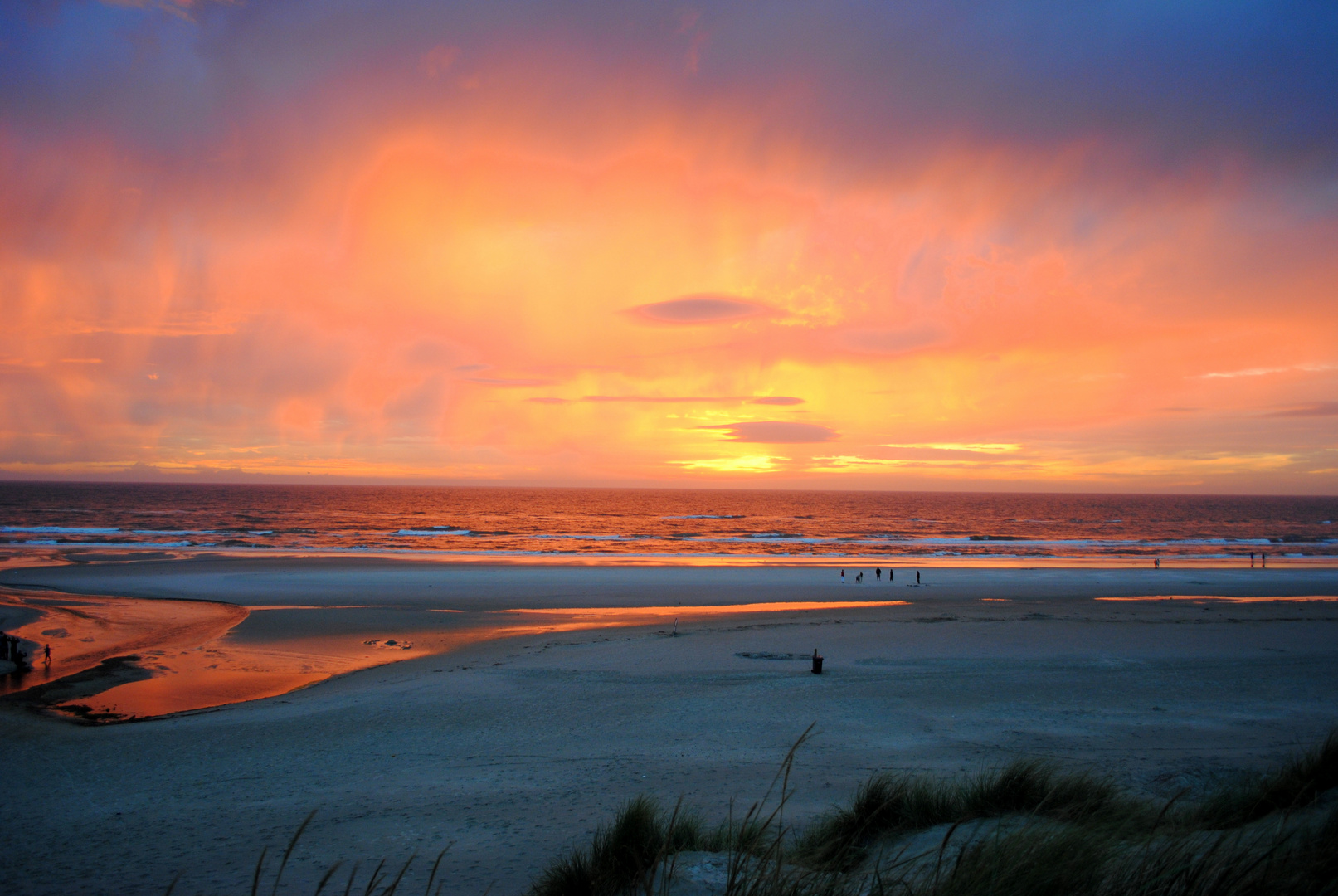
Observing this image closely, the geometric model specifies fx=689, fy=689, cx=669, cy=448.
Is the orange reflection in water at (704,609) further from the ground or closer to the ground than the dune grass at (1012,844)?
closer to the ground

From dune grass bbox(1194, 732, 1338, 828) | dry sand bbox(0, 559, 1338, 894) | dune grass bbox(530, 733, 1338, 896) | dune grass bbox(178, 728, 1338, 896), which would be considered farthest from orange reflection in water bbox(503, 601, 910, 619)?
dune grass bbox(1194, 732, 1338, 828)

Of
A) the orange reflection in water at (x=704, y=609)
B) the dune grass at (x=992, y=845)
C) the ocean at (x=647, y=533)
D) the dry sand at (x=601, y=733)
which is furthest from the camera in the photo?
the ocean at (x=647, y=533)

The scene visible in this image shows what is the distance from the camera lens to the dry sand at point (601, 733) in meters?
7.17

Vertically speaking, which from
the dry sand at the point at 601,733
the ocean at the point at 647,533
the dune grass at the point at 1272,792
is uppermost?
the dune grass at the point at 1272,792

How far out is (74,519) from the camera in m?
66.1

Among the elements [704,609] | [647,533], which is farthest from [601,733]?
[647,533]

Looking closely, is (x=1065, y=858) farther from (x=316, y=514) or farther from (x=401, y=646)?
(x=316, y=514)

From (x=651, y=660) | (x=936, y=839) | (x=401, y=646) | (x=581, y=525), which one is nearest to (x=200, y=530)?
(x=581, y=525)

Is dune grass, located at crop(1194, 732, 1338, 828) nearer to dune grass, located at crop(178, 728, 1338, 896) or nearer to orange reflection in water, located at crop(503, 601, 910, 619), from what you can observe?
dune grass, located at crop(178, 728, 1338, 896)

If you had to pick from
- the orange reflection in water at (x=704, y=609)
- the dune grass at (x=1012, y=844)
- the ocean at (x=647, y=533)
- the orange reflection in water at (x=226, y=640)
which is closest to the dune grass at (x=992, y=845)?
the dune grass at (x=1012, y=844)

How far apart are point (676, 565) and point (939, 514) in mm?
75650

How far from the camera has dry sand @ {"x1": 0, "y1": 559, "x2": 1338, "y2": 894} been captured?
717 cm

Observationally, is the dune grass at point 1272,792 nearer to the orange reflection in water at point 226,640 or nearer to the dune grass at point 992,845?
the dune grass at point 992,845

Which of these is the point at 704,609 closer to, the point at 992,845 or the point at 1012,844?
the point at 992,845
